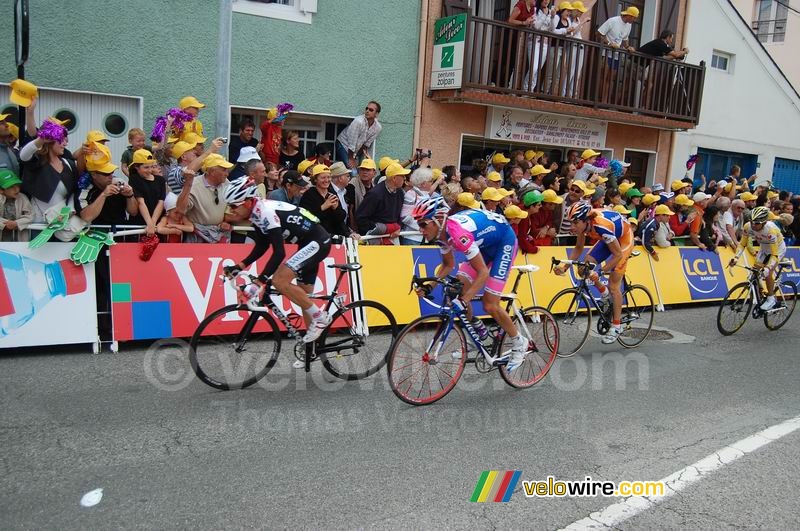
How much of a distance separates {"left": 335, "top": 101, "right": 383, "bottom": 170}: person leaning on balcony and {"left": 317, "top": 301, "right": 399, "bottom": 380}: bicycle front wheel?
5.59 m

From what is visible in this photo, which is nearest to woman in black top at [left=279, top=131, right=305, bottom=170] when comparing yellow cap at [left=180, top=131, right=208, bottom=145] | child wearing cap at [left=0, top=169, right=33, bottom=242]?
yellow cap at [left=180, top=131, right=208, bottom=145]

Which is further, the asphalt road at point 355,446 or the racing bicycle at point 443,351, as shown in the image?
Answer: the racing bicycle at point 443,351

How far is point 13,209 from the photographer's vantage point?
7.02 meters

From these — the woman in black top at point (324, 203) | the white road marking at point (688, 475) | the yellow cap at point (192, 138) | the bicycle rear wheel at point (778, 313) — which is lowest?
the white road marking at point (688, 475)

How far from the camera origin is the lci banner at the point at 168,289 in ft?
23.6

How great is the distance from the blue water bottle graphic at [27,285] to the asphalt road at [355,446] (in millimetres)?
406

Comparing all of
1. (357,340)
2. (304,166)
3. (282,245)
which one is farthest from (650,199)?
(282,245)

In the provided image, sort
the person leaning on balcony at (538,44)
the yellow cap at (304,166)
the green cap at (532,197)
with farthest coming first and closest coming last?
1. the person leaning on balcony at (538,44)
2. the green cap at (532,197)
3. the yellow cap at (304,166)

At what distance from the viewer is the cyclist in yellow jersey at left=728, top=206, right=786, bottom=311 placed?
10133mm

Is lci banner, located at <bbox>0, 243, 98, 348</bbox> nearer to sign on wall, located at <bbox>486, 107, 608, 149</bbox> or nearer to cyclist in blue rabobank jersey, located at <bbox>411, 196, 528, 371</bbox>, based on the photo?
cyclist in blue rabobank jersey, located at <bbox>411, 196, 528, 371</bbox>

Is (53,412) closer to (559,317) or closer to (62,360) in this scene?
(62,360)

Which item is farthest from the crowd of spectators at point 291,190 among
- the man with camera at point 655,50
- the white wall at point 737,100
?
the white wall at point 737,100

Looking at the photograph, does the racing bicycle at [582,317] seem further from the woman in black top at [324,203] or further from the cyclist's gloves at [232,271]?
the cyclist's gloves at [232,271]

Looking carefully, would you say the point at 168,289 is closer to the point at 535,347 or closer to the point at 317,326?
the point at 317,326
